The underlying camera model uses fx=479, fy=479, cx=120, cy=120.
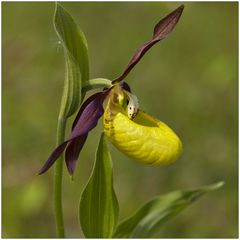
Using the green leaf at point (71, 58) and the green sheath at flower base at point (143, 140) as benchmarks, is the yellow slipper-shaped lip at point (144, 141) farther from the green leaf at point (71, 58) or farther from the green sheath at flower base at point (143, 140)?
the green leaf at point (71, 58)

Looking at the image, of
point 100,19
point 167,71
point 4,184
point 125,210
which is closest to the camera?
point 125,210

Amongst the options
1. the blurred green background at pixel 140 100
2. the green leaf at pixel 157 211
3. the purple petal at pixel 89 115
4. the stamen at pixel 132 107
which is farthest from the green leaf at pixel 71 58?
the blurred green background at pixel 140 100

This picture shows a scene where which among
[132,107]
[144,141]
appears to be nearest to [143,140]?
[144,141]

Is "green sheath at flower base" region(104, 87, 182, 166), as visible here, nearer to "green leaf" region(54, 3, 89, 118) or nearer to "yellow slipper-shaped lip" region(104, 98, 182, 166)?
"yellow slipper-shaped lip" region(104, 98, 182, 166)

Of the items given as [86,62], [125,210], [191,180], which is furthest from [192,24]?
[86,62]

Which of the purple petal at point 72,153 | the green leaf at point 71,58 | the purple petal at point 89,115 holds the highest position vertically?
the green leaf at point 71,58

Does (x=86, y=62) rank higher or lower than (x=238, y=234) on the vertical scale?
higher

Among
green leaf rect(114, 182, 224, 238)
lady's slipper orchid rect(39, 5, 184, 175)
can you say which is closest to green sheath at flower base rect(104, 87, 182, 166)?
lady's slipper orchid rect(39, 5, 184, 175)

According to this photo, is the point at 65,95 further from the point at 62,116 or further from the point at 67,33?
the point at 67,33
